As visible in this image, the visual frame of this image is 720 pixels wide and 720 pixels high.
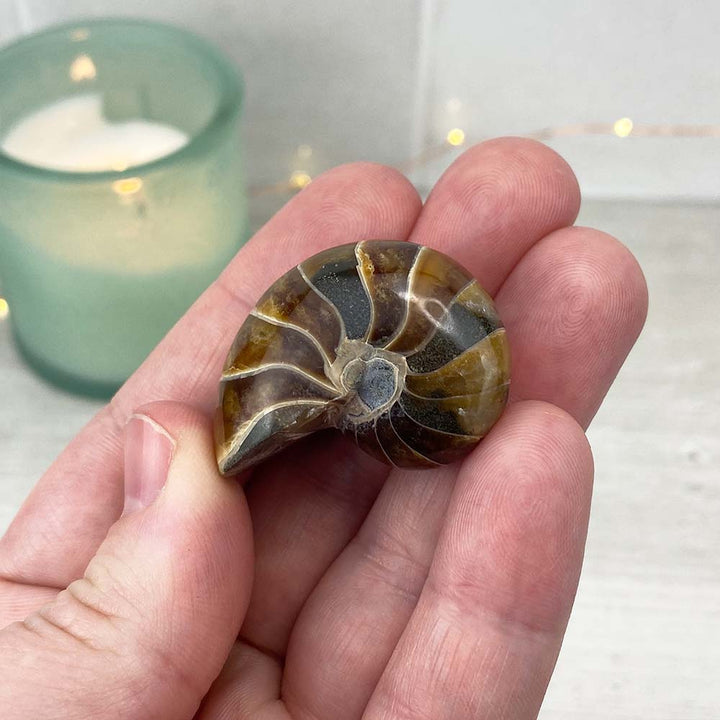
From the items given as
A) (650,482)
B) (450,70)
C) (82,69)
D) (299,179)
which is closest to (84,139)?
(82,69)

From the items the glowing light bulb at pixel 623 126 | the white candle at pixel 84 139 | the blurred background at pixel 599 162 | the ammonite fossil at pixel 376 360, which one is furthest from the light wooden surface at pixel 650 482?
the ammonite fossil at pixel 376 360

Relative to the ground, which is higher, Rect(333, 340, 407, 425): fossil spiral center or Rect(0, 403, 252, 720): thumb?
Rect(333, 340, 407, 425): fossil spiral center

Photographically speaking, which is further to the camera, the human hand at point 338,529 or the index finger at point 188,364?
Answer: the index finger at point 188,364

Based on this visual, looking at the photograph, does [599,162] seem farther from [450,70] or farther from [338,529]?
[338,529]

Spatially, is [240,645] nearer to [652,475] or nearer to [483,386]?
[483,386]

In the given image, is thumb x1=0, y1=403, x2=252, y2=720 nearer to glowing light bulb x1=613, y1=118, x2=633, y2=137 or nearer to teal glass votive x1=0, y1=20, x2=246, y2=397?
teal glass votive x1=0, y1=20, x2=246, y2=397

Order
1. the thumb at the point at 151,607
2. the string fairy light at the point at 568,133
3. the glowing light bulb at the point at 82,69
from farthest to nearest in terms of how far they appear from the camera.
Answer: the string fairy light at the point at 568,133 → the glowing light bulb at the point at 82,69 → the thumb at the point at 151,607

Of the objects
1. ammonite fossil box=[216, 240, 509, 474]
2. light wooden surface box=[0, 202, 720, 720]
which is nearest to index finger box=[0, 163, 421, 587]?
ammonite fossil box=[216, 240, 509, 474]

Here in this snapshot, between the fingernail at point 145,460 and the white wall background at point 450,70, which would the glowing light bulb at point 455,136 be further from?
the fingernail at point 145,460
